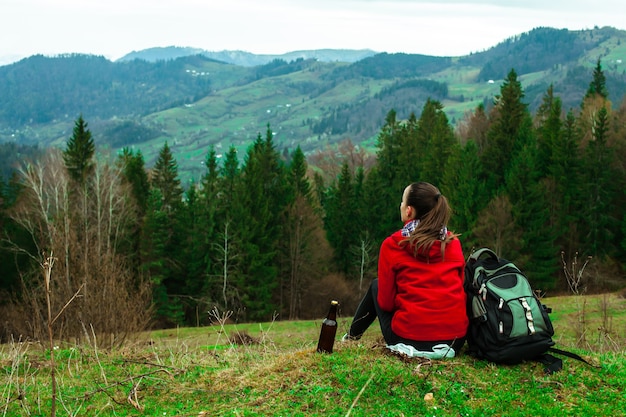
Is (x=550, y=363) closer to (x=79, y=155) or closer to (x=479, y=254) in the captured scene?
(x=479, y=254)

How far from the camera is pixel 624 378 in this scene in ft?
18.7

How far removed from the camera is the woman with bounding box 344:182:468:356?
18.7ft

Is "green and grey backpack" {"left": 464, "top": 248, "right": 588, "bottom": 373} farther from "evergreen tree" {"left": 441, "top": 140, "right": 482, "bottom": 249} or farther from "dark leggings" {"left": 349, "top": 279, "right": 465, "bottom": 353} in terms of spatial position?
"evergreen tree" {"left": 441, "top": 140, "right": 482, "bottom": 249}

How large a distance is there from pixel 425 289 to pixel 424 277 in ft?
0.40

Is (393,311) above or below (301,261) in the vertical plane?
above

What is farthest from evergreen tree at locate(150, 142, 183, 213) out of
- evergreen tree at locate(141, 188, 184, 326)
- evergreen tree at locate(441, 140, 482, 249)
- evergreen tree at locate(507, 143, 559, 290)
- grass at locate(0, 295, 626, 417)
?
grass at locate(0, 295, 626, 417)

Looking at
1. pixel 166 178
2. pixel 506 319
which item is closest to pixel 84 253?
pixel 166 178

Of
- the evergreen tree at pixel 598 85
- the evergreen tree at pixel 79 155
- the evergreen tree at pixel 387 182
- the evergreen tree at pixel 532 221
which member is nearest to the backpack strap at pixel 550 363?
the evergreen tree at pixel 532 221

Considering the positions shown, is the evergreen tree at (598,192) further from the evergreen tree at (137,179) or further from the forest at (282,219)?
the evergreen tree at (137,179)

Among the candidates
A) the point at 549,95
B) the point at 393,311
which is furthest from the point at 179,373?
the point at 549,95

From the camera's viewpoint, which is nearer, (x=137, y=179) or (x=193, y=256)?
(x=193, y=256)

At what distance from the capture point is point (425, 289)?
571 cm

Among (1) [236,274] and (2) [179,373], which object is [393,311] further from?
(1) [236,274]

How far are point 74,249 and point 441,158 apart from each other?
1332 inches
